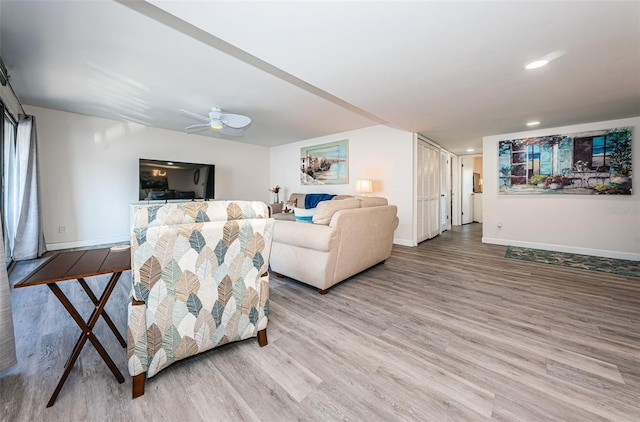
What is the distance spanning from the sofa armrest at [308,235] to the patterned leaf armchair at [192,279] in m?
0.82

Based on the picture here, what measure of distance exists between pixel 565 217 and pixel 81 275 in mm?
6042

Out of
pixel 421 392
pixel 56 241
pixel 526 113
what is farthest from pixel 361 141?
pixel 56 241

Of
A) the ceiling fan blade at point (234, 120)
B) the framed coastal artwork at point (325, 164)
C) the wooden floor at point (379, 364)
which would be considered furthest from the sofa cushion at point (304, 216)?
the framed coastal artwork at point (325, 164)

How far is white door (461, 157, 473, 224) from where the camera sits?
7480mm

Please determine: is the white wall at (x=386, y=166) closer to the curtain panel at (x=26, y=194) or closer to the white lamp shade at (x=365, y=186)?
the white lamp shade at (x=365, y=186)

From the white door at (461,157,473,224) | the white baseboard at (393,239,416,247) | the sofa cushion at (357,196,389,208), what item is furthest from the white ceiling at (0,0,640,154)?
the white door at (461,157,473,224)

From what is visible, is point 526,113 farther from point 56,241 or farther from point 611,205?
point 56,241

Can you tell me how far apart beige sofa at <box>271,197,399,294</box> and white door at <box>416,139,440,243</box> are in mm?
2285

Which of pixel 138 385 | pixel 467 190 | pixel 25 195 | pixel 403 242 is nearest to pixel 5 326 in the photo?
pixel 138 385

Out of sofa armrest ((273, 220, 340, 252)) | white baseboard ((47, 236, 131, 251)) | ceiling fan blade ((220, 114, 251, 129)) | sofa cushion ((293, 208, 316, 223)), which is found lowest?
white baseboard ((47, 236, 131, 251))

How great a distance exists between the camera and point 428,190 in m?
5.14

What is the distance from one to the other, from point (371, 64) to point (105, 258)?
2.40 meters

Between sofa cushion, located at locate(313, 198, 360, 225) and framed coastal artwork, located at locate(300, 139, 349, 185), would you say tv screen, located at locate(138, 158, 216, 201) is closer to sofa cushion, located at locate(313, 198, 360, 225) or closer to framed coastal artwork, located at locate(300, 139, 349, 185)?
framed coastal artwork, located at locate(300, 139, 349, 185)

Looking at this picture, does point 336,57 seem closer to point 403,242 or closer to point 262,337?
point 262,337
